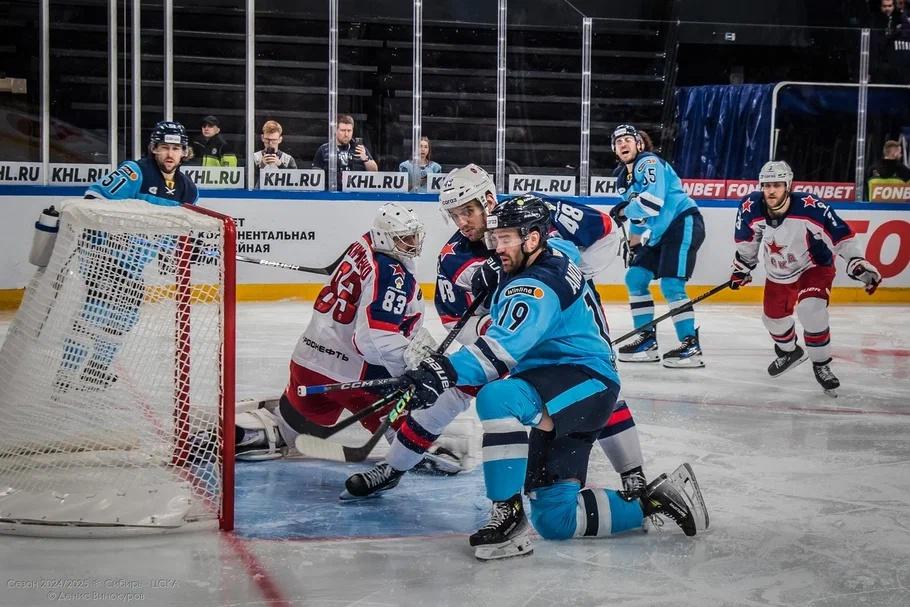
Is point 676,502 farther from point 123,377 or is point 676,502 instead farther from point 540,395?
point 123,377

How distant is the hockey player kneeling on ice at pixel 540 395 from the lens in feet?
8.80

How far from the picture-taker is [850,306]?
8570 millimetres

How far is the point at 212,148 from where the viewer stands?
791 centimetres

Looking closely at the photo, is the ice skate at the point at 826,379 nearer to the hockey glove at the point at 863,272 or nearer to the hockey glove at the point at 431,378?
the hockey glove at the point at 863,272

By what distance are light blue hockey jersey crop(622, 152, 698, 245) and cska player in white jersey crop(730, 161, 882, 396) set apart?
60 cm

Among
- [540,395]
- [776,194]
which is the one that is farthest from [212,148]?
[540,395]

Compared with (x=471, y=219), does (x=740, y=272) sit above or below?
below

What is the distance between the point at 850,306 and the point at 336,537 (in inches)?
258

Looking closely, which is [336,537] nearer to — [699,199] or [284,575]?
[284,575]

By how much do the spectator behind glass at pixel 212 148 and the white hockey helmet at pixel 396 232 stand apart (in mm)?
4734

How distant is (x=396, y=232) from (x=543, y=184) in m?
5.27

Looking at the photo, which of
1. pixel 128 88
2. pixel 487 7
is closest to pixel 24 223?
pixel 128 88

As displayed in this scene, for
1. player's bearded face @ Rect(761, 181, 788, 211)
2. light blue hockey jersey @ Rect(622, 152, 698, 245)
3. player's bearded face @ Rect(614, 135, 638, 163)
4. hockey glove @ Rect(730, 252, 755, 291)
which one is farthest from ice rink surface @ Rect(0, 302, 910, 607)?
player's bearded face @ Rect(614, 135, 638, 163)

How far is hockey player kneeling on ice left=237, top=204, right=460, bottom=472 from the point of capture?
3328 mm
